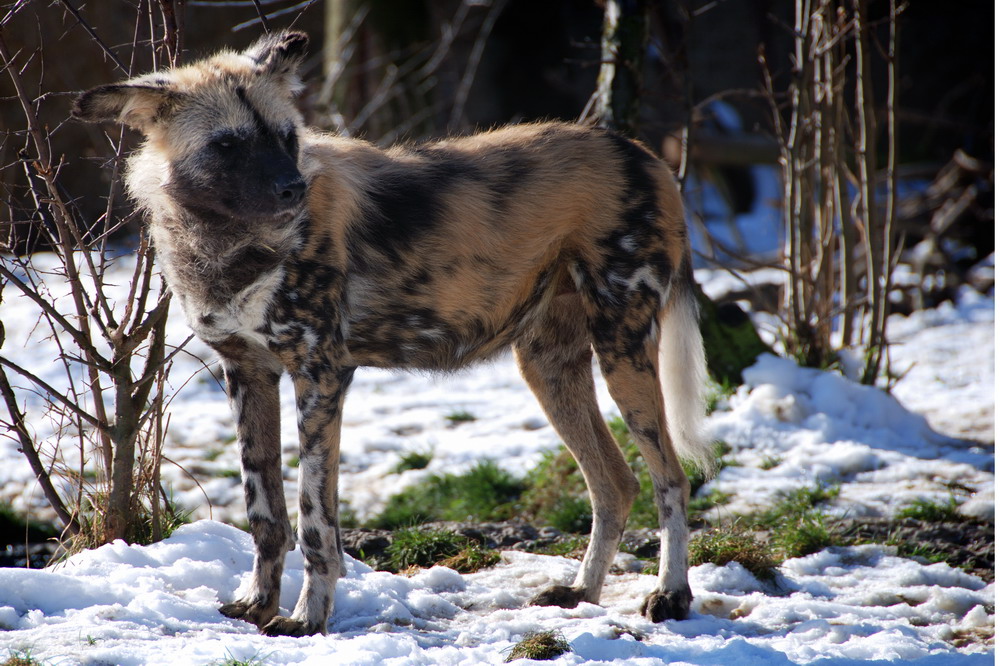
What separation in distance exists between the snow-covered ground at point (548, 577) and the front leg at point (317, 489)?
12 centimetres

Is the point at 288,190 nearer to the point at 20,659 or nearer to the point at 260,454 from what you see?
the point at 260,454

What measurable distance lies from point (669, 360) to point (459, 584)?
3.85ft

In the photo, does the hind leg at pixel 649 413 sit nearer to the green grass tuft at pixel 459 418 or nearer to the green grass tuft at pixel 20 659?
the green grass tuft at pixel 20 659

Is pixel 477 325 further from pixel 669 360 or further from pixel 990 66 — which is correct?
pixel 990 66

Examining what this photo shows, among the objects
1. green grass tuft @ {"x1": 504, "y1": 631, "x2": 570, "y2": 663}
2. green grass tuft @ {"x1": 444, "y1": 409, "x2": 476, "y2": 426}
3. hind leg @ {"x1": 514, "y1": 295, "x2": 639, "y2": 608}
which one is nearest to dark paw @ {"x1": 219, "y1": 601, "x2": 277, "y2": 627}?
green grass tuft @ {"x1": 504, "y1": 631, "x2": 570, "y2": 663}

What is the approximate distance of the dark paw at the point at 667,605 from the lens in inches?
124

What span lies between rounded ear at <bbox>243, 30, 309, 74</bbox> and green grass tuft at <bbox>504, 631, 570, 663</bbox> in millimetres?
1982

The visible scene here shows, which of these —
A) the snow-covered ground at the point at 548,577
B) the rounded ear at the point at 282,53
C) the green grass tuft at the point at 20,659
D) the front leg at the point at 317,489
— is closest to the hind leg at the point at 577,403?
the snow-covered ground at the point at 548,577

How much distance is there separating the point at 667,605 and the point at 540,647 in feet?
2.25

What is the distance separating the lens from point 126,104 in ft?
9.31

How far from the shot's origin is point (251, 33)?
10.6 metres

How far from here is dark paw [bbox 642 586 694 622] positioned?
316cm

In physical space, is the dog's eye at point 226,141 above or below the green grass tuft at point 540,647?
above

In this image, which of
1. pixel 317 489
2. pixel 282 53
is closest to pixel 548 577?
pixel 317 489
